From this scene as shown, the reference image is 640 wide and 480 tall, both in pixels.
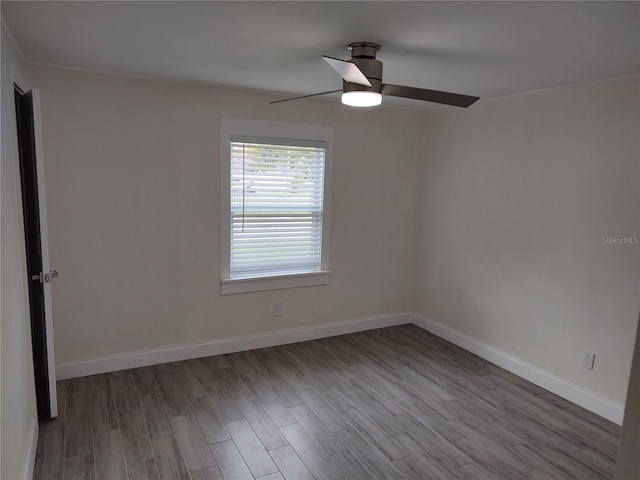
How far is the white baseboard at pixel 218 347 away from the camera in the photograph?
3279mm

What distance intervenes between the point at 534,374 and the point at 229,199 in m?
2.88

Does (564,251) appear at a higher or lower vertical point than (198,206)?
lower

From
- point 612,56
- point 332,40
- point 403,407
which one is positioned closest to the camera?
point 332,40

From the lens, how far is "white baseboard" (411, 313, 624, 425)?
2975 mm

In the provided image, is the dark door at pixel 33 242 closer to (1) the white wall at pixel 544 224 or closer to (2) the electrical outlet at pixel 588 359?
(1) the white wall at pixel 544 224

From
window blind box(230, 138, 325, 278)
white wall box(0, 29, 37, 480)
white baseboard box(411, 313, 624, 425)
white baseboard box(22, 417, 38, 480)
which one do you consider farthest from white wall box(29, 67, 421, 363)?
white baseboard box(411, 313, 624, 425)

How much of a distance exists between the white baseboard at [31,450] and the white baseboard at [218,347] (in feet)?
2.58

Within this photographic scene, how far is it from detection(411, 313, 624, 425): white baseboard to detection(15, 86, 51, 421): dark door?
11.1 ft

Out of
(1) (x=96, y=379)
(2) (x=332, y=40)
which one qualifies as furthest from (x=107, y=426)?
(2) (x=332, y=40)

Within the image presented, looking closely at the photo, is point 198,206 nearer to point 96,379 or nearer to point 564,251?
point 96,379

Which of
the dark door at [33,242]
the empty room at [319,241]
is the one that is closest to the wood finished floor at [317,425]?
the empty room at [319,241]

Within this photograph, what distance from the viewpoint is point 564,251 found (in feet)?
10.5

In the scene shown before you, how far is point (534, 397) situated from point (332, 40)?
2.91 meters

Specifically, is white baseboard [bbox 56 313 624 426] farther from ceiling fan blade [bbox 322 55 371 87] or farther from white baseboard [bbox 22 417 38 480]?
ceiling fan blade [bbox 322 55 371 87]
